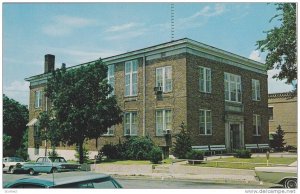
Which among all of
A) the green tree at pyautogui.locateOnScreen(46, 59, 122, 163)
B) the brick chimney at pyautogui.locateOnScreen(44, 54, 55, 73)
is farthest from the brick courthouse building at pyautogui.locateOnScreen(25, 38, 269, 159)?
the brick chimney at pyautogui.locateOnScreen(44, 54, 55, 73)

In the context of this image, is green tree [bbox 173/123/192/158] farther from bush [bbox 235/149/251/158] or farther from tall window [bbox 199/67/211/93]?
tall window [bbox 199/67/211/93]

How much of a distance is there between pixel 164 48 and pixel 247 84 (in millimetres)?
7795

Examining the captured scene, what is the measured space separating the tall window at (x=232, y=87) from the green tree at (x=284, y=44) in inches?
332

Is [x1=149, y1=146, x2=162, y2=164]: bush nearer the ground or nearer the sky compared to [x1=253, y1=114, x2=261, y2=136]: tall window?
nearer the ground

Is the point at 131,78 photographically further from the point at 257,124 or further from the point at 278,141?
the point at 278,141

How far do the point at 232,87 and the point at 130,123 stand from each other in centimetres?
767

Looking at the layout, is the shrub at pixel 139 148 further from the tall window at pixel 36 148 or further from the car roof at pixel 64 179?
the car roof at pixel 64 179

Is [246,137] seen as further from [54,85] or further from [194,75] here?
[54,85]

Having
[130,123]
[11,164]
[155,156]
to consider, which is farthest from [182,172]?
[11,164]

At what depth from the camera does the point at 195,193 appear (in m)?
10.1

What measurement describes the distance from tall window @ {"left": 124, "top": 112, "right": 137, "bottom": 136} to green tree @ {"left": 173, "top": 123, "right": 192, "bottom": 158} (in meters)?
4.72

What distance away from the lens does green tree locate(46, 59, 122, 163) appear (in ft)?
78.5

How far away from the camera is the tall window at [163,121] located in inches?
981

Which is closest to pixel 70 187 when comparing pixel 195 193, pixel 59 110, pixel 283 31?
pixel 195 193
